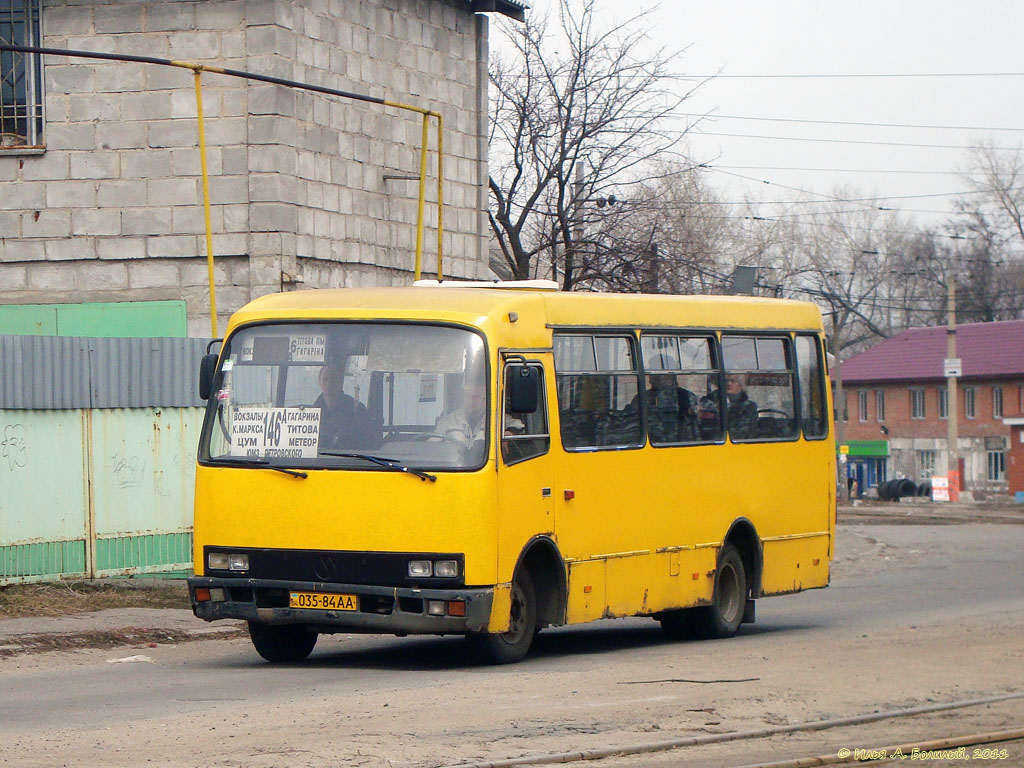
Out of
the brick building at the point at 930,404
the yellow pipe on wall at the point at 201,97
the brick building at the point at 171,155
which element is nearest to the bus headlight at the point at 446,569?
the yellow pipe on wall at the point at 201,97

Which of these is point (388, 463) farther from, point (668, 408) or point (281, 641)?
point (668, 408)

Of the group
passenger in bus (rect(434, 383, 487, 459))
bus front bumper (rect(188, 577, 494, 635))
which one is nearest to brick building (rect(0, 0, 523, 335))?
bus front bumper (rect(188, 577, 494, 635))

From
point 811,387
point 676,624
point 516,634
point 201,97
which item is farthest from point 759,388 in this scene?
point 201,97

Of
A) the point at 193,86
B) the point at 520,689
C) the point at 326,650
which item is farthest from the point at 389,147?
the point at 520,689

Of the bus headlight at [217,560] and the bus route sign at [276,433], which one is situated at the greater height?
the bus route sign at [276,433]

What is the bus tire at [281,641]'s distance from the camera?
11641mm

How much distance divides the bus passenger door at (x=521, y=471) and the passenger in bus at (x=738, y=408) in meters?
2.67

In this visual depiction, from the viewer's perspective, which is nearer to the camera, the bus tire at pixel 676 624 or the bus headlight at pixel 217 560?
the bus headlight at pixel 217 560

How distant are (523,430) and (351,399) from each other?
119 centimetres

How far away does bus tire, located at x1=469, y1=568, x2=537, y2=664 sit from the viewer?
1110 centimetres

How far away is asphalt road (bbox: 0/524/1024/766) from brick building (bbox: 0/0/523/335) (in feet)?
21.6

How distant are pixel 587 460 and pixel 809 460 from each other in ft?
12.6

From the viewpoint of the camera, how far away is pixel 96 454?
15.9 metres

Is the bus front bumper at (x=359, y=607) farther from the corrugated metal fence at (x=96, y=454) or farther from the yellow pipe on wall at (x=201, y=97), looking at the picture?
the yellow pipe on wall at (x=201, y=97)
